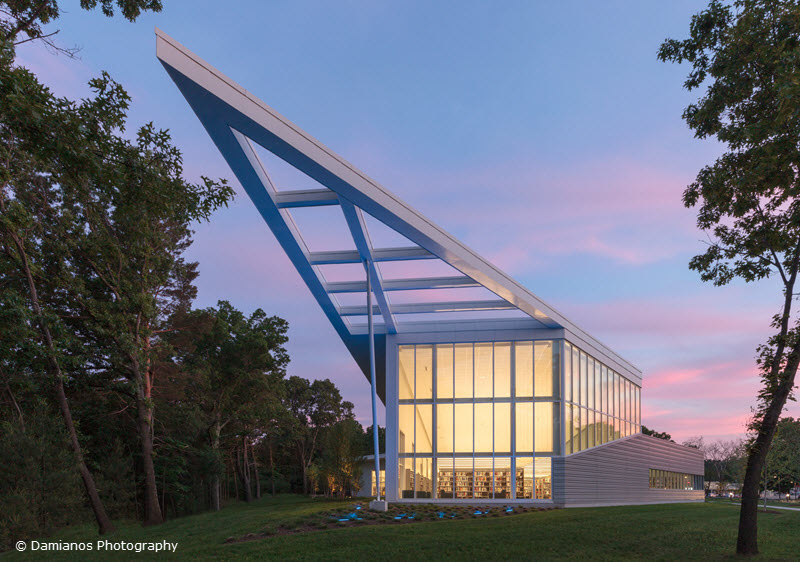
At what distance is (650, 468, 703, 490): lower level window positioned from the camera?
38316mm

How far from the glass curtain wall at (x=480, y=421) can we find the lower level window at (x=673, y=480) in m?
14.7

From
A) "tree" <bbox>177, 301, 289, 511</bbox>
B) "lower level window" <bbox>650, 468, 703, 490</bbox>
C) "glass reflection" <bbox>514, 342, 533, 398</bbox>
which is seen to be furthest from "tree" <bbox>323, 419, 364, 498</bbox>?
"lower level window" <bbox>650, 468, 703, 490</bbox>

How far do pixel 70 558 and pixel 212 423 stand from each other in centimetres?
2394

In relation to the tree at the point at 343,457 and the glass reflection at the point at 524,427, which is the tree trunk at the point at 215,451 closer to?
the tree at the point at 343,457

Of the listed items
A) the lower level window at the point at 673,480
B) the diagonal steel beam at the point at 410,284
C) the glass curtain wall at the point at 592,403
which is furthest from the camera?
the lower level window at the point at 673,480

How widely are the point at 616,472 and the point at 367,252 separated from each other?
56.5 ft

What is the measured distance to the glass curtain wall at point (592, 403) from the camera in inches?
1088

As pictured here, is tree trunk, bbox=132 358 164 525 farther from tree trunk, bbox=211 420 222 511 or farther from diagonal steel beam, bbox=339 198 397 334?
tree trunk, bbox=211 420 222 511

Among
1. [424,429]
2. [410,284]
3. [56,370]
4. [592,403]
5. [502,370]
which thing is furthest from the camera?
[592,403]

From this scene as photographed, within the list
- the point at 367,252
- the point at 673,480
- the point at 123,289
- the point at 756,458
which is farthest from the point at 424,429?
the point at 673,480

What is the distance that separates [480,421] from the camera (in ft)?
90.1

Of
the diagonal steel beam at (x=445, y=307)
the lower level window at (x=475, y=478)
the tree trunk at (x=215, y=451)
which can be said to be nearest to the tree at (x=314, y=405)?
the tree trunk at (x=215, y=451)

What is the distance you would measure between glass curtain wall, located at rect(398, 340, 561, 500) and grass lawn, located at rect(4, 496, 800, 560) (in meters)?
7.49

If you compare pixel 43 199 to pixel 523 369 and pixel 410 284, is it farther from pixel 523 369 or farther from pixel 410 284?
pixel 523 369
